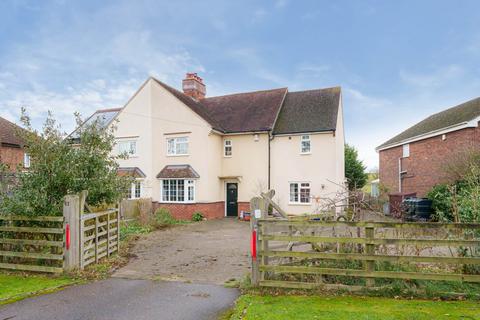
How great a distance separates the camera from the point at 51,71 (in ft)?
45.6

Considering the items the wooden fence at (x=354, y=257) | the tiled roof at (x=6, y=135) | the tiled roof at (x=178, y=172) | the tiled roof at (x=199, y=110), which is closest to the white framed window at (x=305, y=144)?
the tiled roof at (x=199, y=110)

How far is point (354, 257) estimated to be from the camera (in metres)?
6.14

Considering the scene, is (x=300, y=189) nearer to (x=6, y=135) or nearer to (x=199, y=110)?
(x=199, y=110)

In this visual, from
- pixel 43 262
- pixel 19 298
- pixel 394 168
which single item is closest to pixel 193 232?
pixel 43 262

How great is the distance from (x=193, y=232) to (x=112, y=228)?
644 centimetres

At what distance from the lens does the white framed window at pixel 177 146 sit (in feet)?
74.3

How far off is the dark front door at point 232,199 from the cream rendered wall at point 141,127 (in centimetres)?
541

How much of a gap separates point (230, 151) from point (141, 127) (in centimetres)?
646

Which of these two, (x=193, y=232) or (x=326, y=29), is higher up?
(x=326, y=29)

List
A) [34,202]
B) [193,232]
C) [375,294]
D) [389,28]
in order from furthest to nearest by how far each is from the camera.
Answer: [193,232], [389,28], [34,202], [375,294]

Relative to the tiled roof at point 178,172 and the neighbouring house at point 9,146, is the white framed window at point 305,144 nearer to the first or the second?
the tiled roof at point 178,172

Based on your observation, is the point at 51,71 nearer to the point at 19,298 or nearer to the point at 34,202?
the point at 34,202

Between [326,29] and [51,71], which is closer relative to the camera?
[51,71]

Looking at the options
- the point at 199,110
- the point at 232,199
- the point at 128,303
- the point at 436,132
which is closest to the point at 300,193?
the point at 232,199
